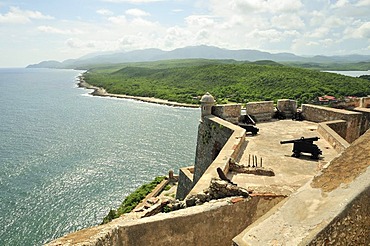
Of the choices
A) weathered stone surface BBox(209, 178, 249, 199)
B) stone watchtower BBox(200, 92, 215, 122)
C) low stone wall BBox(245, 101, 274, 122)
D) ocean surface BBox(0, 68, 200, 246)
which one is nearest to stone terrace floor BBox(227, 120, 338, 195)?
weathered stone surface BBox(209, 178, 249, 199)

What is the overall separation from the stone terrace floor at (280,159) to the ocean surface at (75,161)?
17146mm

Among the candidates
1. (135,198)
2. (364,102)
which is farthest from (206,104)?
(135,198)

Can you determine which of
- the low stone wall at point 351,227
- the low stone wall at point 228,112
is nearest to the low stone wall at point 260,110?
the low stone wall at point 228,112

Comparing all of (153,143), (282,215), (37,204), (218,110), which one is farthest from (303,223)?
(153,143)

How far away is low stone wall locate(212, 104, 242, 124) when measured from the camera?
14414mm

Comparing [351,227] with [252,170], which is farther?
[252,170]

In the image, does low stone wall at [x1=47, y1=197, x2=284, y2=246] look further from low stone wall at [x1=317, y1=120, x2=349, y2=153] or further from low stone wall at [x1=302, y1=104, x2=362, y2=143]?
low stone wall at [x1=302, y1=104, x2=362, y2=143]

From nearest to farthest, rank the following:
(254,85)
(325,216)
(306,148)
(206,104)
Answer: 1. (325,216)
2. (306,148)
3. (206,104)
4. (254,85)

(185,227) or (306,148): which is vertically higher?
(306,148)

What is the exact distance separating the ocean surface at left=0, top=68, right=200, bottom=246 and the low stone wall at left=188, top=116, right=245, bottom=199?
594 inches

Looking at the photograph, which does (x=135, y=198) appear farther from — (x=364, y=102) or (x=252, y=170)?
(x=252, y=170)

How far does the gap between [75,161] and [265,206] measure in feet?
110

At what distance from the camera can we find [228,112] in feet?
47.7

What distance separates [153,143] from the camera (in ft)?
145
